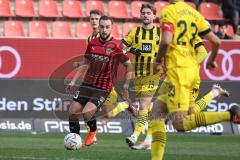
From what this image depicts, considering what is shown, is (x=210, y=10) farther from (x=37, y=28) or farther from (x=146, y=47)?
(x=146, y=47)

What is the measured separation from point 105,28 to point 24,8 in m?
9.46

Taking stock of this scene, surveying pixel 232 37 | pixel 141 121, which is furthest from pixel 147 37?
pixel 232 37

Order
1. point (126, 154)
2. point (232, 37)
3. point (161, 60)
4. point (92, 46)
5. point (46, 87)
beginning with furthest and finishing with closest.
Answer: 1. point (232, 37)
2. point (46, 87)
3. point (92, 46)
4. point (126, 154)
5. point (161, 60)

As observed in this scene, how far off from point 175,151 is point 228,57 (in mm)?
5695

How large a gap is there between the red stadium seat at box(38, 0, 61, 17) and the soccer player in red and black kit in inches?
351

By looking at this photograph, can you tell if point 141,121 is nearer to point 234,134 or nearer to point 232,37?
point 234,134

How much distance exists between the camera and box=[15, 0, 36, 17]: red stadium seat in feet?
69.5

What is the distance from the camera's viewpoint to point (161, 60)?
28.6ft

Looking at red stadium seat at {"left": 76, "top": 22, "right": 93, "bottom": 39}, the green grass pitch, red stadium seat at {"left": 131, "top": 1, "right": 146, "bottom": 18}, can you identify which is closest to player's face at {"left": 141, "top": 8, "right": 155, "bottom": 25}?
the green grass pitch

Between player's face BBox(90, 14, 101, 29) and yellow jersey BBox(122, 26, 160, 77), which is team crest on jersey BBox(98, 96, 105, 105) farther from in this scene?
player's face BBox(90, 14, 101, 29)

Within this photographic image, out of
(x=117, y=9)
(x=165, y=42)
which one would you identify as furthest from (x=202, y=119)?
(x=117, y=9)

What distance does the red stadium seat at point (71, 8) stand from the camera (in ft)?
71.2

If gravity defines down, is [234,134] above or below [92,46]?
below

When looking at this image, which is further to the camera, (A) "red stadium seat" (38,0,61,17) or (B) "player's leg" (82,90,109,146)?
(A) "red stadium seat" (38,0,61,17)
